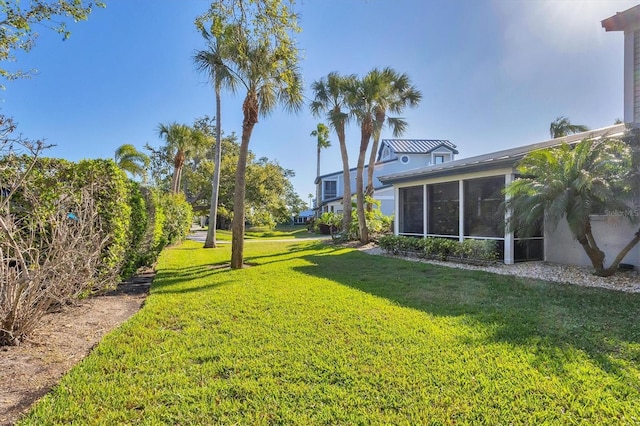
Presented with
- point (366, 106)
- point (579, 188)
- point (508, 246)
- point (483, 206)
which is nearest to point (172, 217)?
point (366, 106)

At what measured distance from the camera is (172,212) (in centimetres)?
1603

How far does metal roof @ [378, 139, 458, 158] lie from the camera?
32.4 meters

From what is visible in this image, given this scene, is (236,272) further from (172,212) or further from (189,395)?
(172,212)

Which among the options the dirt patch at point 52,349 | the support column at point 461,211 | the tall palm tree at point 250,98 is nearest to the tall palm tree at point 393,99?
the support column at point 461,211

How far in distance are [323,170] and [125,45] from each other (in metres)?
45.9

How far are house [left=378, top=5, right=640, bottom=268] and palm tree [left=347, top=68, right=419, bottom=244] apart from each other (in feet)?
8.28

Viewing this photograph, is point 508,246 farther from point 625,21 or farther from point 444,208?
point 625,21

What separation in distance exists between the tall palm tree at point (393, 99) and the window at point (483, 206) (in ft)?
22.5

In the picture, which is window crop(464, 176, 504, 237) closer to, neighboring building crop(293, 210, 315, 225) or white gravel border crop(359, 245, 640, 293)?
white gravel border crop(359, 245, 640, 293)

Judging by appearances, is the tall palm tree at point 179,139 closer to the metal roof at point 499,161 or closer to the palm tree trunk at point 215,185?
the palm tree trunk at point 215,185

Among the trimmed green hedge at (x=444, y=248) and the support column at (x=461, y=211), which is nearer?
the trimmed green hedge at (x=444, y=248)

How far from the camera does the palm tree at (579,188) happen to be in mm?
7039

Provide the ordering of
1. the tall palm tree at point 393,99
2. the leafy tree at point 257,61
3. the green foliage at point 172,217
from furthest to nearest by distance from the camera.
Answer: the tall palm tree at point 393,99 < the green foliage at point 172,217 < the leafy tree at point 257,61

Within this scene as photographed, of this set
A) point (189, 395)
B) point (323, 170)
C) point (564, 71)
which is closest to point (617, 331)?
point (189, 395)
